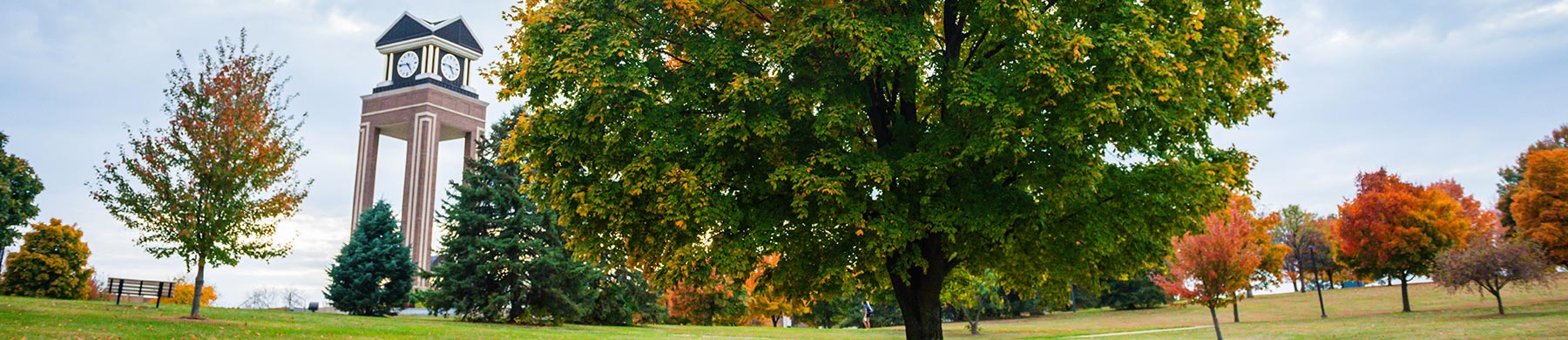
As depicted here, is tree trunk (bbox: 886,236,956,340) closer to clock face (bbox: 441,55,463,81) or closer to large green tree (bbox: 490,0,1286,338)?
large green tree (bbox: 490,0,1286,338)

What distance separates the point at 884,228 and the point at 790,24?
3084 millimetres

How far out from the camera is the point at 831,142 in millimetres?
11773

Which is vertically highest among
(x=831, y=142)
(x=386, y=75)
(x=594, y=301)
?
(x=386, y=75)

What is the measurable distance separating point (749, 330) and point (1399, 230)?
77.0 ft

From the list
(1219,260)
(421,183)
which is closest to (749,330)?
(1219,260)

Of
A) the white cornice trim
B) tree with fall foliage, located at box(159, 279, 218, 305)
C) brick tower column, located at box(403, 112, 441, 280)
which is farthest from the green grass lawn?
the white cornice trim

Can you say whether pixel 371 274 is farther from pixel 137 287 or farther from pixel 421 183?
pixel 421 183

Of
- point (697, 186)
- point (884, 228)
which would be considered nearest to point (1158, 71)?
point (884, 228)

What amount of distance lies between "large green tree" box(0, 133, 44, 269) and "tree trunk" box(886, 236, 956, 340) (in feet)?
90.8

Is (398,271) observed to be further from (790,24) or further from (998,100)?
(998,100)

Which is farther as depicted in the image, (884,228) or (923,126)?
(923,126)

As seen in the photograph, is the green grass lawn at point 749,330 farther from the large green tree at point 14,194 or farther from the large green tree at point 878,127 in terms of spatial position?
the large green tree at point 878,127

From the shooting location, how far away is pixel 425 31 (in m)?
68.1

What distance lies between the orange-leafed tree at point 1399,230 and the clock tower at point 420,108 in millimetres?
55413
